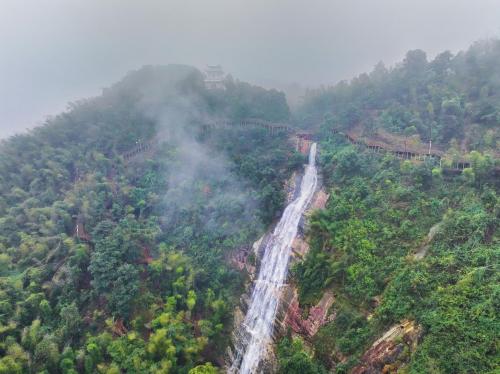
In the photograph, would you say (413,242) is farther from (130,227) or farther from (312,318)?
(130,227)

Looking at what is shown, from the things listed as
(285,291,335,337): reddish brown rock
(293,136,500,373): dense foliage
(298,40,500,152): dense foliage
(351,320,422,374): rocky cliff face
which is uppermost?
(298,40,500,152): dense foliage

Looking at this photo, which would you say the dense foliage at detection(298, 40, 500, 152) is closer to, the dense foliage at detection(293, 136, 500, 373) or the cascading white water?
the dense foliage at detection(293, 136, 500, 373)

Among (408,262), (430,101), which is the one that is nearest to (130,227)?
(408,262)

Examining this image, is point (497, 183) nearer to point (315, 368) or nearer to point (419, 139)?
point (419, 139)

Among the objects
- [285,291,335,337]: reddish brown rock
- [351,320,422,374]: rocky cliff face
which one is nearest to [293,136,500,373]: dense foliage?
[351,320,422,374]: rocky cliff face

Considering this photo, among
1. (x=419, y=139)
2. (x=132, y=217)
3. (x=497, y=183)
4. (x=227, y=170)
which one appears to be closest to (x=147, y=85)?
(x=227, y=170)

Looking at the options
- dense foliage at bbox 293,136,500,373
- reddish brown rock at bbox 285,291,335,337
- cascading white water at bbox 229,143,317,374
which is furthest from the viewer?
cascading white water at bbox 229,143,317,374

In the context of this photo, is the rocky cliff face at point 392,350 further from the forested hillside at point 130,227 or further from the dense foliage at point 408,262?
the forested hillside at point 130,227
